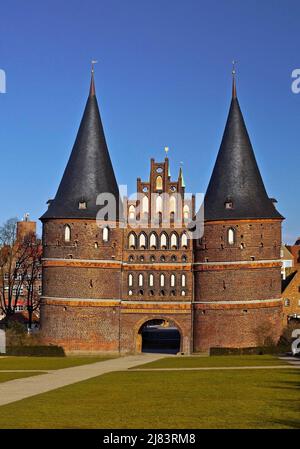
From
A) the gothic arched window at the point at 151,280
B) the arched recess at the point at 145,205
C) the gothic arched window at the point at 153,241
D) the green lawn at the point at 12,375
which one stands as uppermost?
the arched recess at the point at 145,205

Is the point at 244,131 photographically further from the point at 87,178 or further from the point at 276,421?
the point at 276,421

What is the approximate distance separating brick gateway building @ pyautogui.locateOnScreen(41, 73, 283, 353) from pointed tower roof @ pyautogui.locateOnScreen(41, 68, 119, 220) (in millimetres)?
68

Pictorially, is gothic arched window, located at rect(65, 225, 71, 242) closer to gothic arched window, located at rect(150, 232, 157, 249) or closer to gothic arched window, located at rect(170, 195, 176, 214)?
gothic arched window, located at rect(150, 232, 157, 249)

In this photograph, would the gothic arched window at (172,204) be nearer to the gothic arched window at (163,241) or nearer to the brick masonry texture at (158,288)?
the brick masonry texture at (158,288)

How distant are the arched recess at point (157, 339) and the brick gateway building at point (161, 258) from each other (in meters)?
0.23

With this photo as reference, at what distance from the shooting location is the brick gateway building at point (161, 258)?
53.7 meters

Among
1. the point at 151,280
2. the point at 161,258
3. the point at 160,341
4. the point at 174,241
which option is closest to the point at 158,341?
the point at 160,341

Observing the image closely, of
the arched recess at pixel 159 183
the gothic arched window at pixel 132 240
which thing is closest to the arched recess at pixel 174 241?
the gothic arched window at pixel 132 240

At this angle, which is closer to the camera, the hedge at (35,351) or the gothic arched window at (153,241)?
the hedge at (35,351)

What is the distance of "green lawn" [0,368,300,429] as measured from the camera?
66.2ft

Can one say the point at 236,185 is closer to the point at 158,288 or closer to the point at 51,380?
the point at 158,288

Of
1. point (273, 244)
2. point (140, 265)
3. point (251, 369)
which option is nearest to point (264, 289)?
point (273, 244)

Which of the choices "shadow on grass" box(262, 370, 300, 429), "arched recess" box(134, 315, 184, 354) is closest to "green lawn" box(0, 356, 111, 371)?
"arched recess" box(134, 315, 184, 354)

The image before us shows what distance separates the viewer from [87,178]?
54.6 meters
